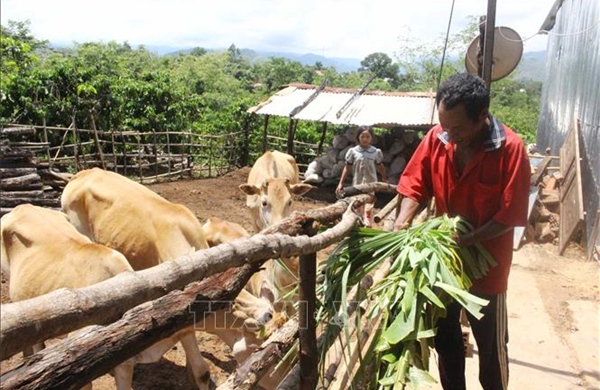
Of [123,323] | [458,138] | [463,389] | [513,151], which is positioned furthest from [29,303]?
[463,389]

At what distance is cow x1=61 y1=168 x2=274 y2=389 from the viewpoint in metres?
4.78

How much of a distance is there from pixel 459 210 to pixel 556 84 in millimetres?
16504

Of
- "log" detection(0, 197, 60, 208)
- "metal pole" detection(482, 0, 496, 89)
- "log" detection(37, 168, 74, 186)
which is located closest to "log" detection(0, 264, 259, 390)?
"metal pole" detection(482, 0, 496, 89)

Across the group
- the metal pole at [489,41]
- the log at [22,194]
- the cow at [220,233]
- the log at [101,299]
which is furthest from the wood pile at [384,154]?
the log at [101,299]

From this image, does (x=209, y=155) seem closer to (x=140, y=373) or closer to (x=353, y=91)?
(x=353, y=91)

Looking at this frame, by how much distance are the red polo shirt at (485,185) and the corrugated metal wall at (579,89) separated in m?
5.83

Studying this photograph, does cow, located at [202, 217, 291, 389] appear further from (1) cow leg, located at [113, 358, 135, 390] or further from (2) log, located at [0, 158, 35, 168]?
(2) log, located at [0, 158, 35, 168]

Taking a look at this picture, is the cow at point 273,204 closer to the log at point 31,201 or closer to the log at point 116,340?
the log at point 116,340

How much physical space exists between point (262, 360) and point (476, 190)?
1414 mm

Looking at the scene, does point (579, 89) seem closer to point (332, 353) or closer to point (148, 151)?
point (332, 353)

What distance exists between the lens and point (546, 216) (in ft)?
29.6

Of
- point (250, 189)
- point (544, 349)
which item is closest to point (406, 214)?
point (544, 349)

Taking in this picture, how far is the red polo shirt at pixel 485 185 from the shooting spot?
2.52 m

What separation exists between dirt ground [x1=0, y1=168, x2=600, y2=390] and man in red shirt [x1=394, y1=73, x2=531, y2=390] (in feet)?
6.84
